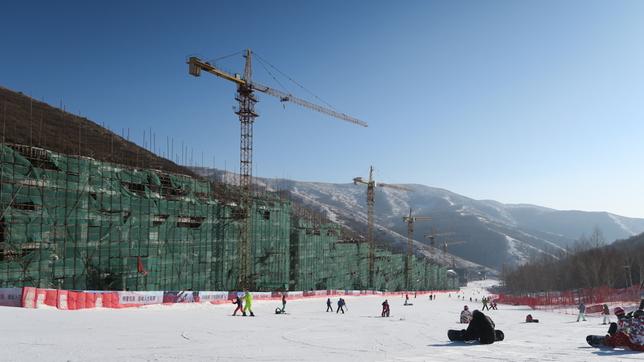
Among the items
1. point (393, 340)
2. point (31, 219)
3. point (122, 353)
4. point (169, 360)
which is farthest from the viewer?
point (31, 219)

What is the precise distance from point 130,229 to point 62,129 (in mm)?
59184

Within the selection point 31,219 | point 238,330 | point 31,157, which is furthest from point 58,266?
point 238,330

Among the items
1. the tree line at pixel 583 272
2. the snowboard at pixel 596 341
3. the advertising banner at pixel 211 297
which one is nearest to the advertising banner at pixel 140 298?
the advertising banner at pixel 211 297

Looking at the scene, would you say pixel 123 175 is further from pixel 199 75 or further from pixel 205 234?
pixel 199 75

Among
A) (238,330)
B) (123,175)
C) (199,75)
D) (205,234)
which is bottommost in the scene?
(238,330)

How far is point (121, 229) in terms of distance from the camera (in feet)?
163

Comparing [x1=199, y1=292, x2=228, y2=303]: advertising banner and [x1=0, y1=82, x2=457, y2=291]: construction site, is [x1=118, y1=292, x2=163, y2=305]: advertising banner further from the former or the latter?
[x1=0, y1=82, x2=457, y2=291]: construction site

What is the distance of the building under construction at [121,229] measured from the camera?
4075cm

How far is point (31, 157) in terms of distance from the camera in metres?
42.2

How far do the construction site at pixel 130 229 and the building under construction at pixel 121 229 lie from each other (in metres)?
0.09

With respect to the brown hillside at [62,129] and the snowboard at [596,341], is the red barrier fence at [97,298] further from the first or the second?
the brown hillside at [62,129]

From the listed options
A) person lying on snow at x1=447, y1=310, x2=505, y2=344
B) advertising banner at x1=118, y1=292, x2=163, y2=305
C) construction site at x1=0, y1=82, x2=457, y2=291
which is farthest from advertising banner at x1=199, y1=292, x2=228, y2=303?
person lying on snow at x1=447, y1=310, x2=505, y2=344

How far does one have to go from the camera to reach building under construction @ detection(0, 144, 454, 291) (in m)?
40.8

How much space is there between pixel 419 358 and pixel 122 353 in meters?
7.36
